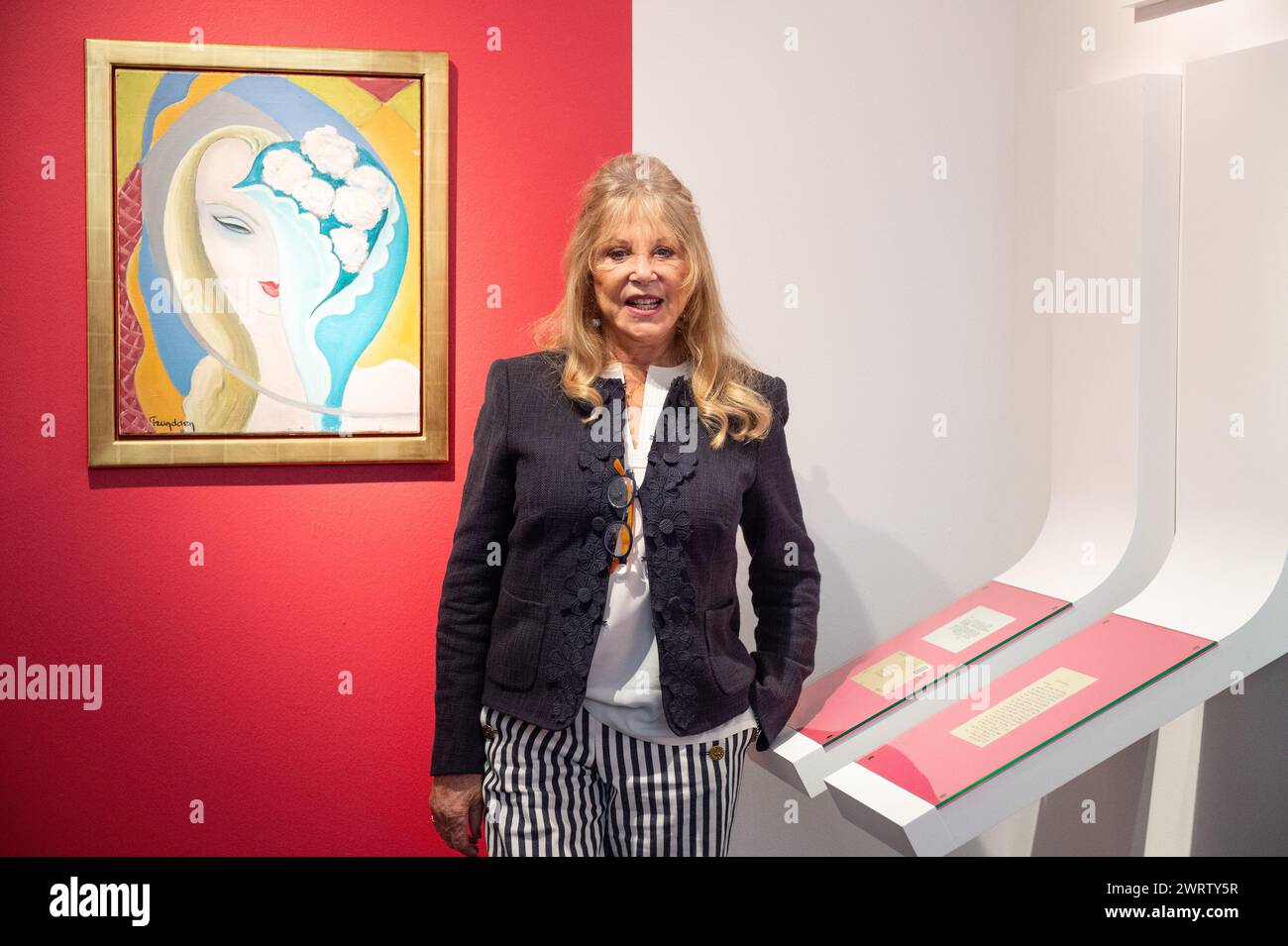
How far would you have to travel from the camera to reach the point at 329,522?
88.8 inches

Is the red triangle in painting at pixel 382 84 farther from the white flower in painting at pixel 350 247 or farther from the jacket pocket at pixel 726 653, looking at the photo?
the jacket pocket at pixel 726 653

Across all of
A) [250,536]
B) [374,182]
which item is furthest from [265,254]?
[250,536]

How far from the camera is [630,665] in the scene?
5.53 feet

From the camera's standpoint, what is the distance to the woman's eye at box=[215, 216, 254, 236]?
7.11 ft

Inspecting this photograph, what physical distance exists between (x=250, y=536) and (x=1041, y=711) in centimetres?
161

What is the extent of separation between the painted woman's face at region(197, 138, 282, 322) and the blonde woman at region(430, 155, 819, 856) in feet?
2.39

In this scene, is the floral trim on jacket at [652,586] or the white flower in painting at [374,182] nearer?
the floral trim on jacket at [652,586]

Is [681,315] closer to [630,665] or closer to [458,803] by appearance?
[630,665]

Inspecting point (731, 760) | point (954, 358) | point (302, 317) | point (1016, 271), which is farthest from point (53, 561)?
point (1016, 271)

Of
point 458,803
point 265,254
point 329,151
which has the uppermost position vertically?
point 329,151

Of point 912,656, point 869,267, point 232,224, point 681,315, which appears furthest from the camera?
point 869,267

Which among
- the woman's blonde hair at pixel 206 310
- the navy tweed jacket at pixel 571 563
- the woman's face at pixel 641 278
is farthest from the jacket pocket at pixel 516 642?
the woman's blonde hair at pixel 206 310

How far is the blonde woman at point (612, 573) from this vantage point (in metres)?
1.66

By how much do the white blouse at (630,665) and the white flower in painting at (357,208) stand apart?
0.94 metres
